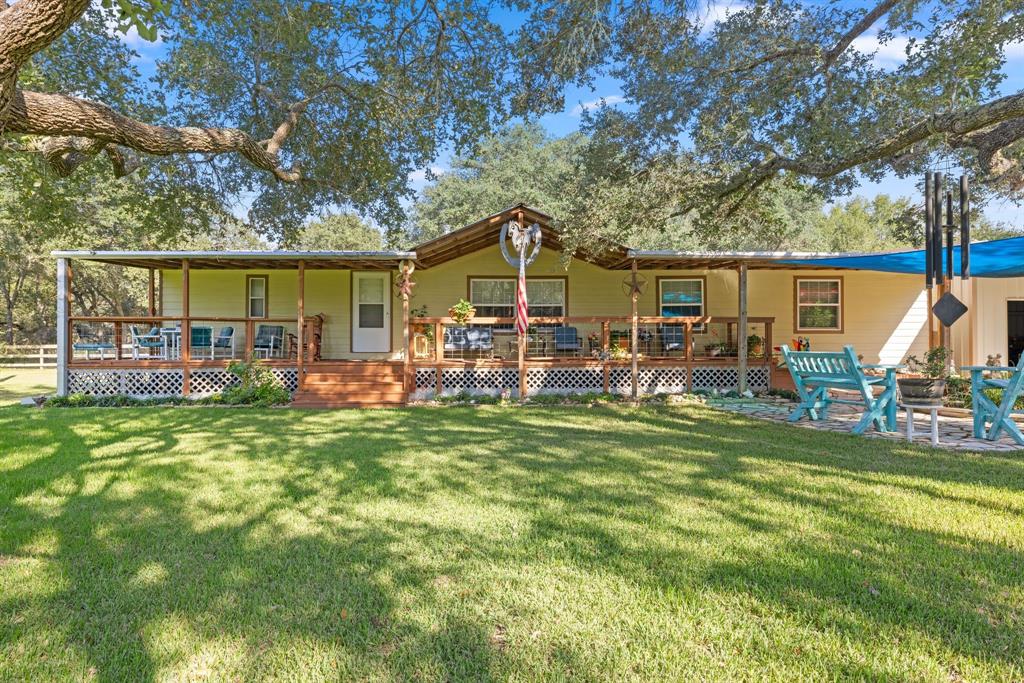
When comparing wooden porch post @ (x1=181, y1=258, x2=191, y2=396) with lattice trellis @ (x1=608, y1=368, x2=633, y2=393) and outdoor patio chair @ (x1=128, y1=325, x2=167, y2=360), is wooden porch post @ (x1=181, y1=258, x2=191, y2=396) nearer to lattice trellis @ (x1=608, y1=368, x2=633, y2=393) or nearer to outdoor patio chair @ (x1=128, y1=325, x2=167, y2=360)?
outdoor patio chair @ (x1=128, y1=325, x2=167, y2=360)

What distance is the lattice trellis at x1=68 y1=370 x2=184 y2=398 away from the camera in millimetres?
10477

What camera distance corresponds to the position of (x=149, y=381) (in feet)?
35.2

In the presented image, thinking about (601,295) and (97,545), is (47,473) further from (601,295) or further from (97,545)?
(601,295)

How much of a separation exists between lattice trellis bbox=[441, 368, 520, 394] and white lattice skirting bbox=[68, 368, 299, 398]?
3.05 metres

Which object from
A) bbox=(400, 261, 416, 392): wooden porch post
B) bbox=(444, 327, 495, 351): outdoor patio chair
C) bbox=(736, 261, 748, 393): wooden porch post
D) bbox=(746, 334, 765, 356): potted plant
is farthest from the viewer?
bbox=(746, 334, 765, 356): potted plant

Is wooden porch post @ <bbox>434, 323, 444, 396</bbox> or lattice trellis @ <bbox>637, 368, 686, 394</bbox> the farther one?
lattice trellis @ <bbox>637, 368, 686, 394</bbox>

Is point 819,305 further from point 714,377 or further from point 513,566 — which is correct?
point 513,566

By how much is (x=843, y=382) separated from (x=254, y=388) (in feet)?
31.8

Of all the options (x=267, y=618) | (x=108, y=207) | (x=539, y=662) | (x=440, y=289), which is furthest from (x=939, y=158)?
(x=108, y=207)

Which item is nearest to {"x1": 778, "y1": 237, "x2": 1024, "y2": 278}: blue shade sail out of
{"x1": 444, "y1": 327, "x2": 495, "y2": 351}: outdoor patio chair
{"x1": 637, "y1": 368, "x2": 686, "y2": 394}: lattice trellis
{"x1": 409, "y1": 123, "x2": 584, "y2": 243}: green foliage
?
{"x1": 637, "y1": 368, "x2": 686, "y2": 394}: lattice trellis

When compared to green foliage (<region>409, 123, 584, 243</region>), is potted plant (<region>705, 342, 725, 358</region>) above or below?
below

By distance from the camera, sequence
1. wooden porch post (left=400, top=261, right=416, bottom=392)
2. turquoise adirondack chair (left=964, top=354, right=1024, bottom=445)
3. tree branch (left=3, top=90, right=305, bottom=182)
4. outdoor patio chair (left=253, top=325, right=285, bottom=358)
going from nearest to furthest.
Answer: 1. tree branch (left=3, top=90, right=305, bottom=182)
2. turquoise adirondack chair (left=964, top=354, right=1024, bottom=445)
3. wooden porch post (left=400, top=261, right=416, bottom=392)
4. outdoor patio chair (left=253, top=325, right=285, bottom=358)

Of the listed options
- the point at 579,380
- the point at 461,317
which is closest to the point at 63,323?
the point at 461,317

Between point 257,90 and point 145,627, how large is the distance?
11.5 meters
